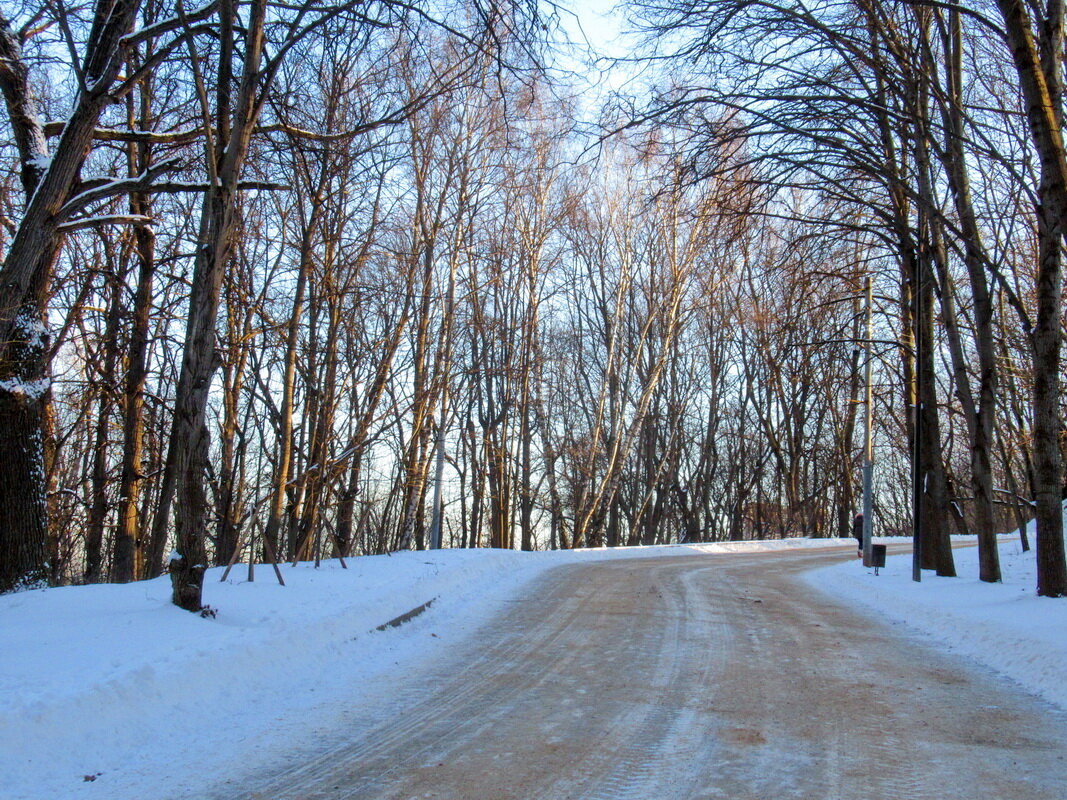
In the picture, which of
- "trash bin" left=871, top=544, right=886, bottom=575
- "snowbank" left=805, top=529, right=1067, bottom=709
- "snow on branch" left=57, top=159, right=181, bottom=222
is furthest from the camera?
"trash bin" left=871, top=544, right=886, bottom=575

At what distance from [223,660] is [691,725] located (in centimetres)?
343

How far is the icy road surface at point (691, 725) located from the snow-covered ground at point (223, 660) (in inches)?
19.0

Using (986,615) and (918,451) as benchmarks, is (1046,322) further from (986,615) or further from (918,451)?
(918,451)

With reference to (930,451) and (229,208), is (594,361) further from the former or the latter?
(229,208)

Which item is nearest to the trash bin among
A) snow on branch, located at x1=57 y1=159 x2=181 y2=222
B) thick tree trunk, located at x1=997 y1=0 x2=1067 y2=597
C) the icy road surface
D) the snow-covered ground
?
the snow-covered ground

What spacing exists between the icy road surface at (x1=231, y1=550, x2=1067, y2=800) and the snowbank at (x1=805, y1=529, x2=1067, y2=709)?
15.9 inches

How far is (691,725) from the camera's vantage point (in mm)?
5211

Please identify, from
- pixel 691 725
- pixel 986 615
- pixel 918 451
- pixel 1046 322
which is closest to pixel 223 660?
pixel 691 725

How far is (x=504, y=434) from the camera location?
25.6 metres

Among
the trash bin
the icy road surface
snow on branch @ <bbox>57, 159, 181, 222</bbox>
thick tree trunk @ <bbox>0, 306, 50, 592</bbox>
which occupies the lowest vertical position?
the icy road surface

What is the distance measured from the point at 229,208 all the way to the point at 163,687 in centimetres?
442

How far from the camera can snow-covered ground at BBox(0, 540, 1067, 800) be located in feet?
14.4

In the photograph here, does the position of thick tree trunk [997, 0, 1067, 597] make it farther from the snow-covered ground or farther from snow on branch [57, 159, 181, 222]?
snow on branch [57, 159, 181, 222]

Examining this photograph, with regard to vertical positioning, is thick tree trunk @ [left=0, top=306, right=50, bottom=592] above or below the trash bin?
above
